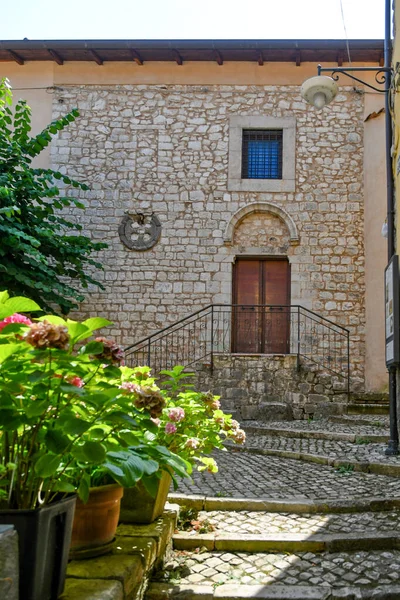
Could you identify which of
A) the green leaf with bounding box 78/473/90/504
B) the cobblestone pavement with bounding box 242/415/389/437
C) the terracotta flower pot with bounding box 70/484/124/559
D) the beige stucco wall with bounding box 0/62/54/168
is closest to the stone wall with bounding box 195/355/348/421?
the cobblestone pavement with bounding box 242/415/389/437

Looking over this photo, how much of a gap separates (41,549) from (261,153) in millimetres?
10987

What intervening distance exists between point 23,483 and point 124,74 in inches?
456

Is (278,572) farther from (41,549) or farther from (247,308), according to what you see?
(247,308)

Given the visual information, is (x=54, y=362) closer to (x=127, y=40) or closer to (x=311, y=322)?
(x=311, y=322)

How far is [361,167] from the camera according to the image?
38.2 feet

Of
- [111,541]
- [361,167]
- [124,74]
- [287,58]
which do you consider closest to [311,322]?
[361,167]

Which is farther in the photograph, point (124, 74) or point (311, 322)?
point (124, 74)

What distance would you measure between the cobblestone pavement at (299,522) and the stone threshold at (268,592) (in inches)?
30.8

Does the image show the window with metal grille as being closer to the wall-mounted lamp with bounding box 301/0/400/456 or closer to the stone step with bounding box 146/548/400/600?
the wall-mounted lamp with bounding box 301/0/400/456

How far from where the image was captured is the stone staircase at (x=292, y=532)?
9.47 ft

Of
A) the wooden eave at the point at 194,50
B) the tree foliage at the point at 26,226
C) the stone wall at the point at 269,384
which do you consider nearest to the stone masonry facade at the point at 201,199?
the wooden eave at the point at 194,50

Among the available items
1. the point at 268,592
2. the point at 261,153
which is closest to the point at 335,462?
the point at 268,592

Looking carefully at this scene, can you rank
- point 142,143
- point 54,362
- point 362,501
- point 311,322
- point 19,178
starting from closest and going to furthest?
point 54,362 < point 362,501 < point 19,178 < point 311,322 < point 142,143

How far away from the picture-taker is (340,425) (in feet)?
28.3
